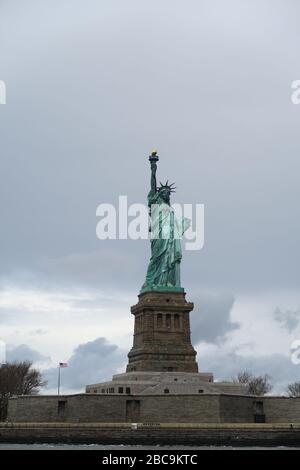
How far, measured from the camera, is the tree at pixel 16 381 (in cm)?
8662

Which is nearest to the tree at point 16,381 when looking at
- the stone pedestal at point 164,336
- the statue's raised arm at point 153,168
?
the stone pedestal at point 164,336

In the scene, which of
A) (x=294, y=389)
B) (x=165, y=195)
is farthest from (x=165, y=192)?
(x=294, y=389)

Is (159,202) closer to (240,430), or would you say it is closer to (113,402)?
(113,402)

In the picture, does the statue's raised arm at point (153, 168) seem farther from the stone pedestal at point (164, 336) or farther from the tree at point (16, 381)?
the tree at point (16, 381)

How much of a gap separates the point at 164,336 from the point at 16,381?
2158 centimetres

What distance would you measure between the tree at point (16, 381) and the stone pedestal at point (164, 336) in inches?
637

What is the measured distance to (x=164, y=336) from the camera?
76438 mm

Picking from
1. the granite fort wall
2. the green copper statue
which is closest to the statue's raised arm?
the green copper statue

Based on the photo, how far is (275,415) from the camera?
69812mm

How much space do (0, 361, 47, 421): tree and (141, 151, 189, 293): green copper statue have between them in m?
19.8

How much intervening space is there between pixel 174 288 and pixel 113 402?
15.7m

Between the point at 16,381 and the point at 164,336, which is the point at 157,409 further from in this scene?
the point at 16,381

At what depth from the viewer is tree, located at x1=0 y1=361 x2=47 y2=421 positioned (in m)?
86.6
